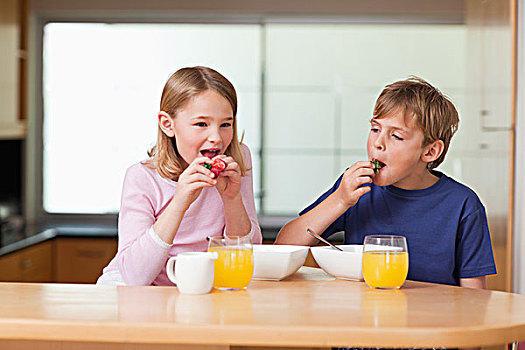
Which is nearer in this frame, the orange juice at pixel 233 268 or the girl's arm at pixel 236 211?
the orange juice at pixel 233 268

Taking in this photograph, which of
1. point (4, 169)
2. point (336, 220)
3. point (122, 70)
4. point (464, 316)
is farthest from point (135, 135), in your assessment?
point (464, 316)

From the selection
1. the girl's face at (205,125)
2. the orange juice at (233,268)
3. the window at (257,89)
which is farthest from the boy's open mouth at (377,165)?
the window at (257,89)

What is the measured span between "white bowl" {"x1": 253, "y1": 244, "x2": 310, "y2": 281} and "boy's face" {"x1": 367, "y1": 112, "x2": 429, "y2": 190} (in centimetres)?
36

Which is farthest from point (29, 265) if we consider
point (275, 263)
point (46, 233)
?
point (275, 263)

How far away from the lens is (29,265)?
12.6ft

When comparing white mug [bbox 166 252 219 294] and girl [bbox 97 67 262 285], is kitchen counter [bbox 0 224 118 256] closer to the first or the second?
girl [bbox 97 67 262 285]

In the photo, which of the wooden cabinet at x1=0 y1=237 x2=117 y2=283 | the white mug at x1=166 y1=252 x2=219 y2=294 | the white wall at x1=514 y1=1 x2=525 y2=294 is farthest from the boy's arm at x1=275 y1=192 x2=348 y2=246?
the wooden cabinet at x1=0 y1=237 x2=117 y2=283

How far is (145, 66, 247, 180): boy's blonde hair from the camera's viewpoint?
1.82m

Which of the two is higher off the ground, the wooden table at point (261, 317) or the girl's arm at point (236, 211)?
the girl's arm at point (236, 211)

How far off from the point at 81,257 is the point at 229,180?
2616 mm

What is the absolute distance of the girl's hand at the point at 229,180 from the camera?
1.71m

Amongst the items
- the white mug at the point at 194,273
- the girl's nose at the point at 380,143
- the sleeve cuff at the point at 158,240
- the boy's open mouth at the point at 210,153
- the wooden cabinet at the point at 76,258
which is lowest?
the wooden cabinet at the point at 76,258

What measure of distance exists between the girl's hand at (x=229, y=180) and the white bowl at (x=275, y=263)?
21 cm

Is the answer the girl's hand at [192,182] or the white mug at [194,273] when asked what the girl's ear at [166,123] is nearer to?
the girl's hand at [192,182]
